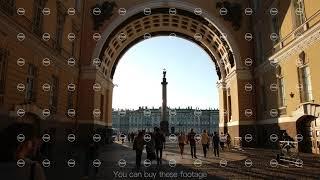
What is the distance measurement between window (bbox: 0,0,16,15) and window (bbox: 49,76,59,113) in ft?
23.6

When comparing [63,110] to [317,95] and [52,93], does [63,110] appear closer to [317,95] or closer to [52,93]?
[52,93]

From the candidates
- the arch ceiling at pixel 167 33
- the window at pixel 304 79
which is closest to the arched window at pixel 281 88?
the window at pixel 304 79

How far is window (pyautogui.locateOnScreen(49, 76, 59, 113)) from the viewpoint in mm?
22778

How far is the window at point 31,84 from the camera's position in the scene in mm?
19141

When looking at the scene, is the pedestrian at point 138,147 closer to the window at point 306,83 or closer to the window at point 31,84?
the window at point 31,84

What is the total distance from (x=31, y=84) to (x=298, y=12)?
688 inches

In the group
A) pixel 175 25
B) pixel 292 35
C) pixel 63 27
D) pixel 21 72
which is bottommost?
pixel 21 72

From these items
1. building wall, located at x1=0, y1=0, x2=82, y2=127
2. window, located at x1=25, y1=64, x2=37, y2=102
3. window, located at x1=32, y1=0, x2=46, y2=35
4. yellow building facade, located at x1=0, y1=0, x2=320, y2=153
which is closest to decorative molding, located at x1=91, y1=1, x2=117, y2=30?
yellow building facade, located at x1=0, y1=0, x2=320, y2=153

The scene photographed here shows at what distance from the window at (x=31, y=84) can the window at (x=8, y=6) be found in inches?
152

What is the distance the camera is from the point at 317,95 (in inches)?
711

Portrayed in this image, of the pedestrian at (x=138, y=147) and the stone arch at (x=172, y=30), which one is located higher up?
the stone arch at (x=172, y=30)

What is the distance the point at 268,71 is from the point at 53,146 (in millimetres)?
17233

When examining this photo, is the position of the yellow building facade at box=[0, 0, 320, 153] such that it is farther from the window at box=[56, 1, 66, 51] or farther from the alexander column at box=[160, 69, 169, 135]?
the alexander column at box=[160, 69, 169, 135]

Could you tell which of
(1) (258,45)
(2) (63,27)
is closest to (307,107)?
(1) (258,45)
